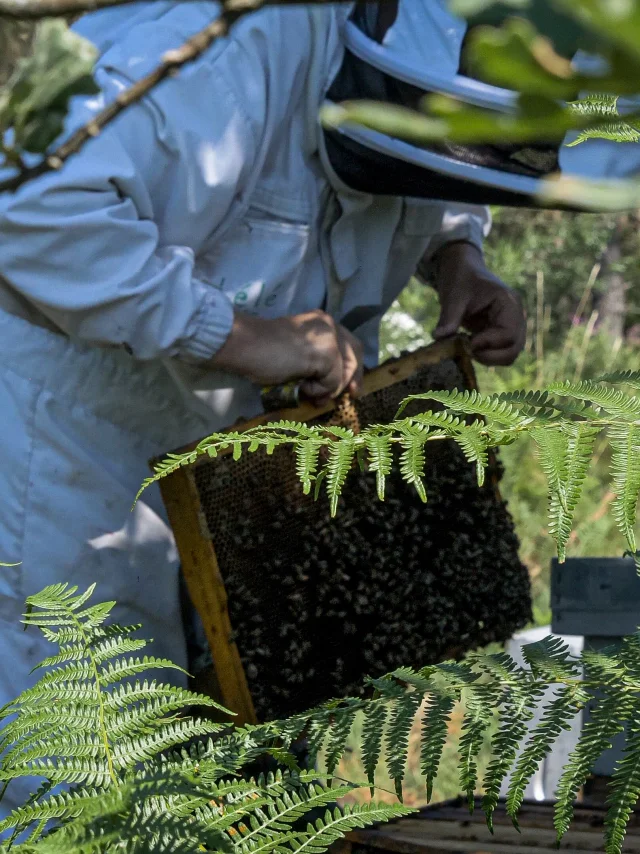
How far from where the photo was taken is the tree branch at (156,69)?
422 mm

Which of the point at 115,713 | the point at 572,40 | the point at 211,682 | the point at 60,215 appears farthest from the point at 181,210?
the point at 572,40

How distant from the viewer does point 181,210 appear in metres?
2.08

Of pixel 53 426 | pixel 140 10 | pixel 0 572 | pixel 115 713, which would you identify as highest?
pixel 140 10

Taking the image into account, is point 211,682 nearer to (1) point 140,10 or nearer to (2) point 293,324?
(2) point 293,324

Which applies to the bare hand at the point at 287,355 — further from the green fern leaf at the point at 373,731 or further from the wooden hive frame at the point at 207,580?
the green fern leaf at the point at 373,731

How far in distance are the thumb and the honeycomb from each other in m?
0.29

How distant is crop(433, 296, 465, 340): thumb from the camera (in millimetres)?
2723

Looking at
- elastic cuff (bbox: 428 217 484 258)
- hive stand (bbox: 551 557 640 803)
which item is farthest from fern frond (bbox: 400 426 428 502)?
elastic cuff (bbox: 428 217 484 258)

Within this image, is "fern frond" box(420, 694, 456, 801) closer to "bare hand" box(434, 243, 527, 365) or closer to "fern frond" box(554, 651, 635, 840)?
"fern frond" box(554, 651, 635, 840)

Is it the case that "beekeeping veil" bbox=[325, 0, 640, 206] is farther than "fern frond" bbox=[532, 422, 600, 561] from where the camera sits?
Yes

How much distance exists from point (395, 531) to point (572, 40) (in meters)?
2.01

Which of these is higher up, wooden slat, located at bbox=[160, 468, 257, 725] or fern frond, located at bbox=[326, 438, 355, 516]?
fern frond, located at bbox=[326, 438, 355, 516]

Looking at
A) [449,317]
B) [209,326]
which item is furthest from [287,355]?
[449,317]

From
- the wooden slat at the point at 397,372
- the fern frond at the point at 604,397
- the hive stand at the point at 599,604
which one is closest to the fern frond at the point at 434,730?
the fern frond at the point at 604,397
